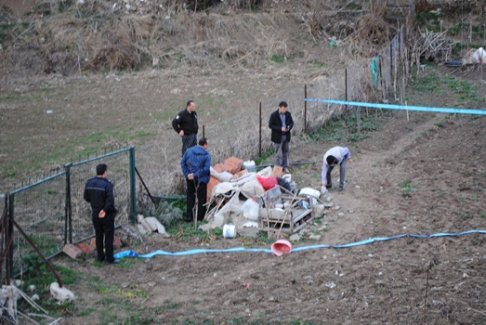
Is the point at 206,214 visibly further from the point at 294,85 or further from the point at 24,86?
the point at 24,86

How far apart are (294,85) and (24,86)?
403 inches

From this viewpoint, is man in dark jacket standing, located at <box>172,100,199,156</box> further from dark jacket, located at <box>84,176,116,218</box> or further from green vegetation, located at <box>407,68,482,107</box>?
green vegetation, located at <box>407,68,482,107</box>

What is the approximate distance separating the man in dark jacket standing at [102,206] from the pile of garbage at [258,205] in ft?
6.94

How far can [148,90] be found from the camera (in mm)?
26000

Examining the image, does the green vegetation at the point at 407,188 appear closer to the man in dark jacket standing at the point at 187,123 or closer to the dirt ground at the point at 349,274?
the dirt ground at the point at 349,274

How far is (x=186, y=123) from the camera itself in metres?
15.1

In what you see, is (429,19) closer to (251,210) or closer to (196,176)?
(196,176)

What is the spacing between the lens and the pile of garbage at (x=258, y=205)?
39.7ft

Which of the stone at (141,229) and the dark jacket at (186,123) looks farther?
the dark jacket at (186,123)

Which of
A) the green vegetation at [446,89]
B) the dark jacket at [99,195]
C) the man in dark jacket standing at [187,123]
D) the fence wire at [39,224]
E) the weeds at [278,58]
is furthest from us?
the weeds at [278,58]

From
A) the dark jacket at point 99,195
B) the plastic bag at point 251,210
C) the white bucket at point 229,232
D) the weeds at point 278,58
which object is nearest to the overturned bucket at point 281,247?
the white bucket at point 229,232

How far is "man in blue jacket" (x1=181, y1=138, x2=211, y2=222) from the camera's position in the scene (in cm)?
1285

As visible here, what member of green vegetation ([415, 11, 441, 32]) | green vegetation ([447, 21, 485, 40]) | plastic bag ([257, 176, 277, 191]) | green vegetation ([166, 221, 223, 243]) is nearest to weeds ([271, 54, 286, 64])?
green vegetation ([415, 11, 441, 32])

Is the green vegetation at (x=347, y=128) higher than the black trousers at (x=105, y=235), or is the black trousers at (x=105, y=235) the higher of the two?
the green vegetation at (x=347, y=128)
